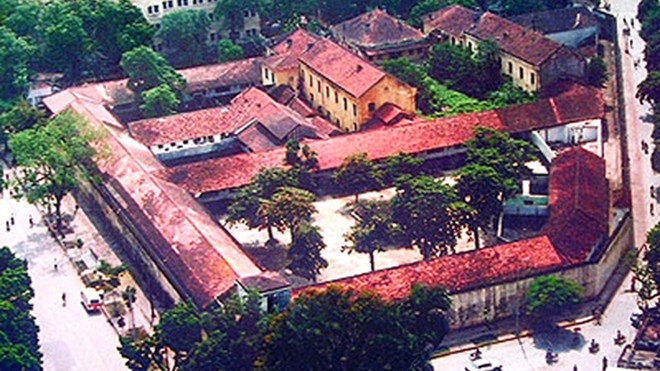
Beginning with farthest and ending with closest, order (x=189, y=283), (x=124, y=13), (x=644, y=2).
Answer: (x=644, y=2)
(x=124, y=13)
(x=189, y=283)

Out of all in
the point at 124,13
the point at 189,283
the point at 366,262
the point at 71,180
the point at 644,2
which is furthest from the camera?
the point at 644,2

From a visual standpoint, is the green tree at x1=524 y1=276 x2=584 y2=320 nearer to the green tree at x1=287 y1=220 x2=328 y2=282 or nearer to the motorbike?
the motorbike

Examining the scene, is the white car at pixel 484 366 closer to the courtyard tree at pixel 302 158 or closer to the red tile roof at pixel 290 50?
the courtyard tree at pixel 302 158

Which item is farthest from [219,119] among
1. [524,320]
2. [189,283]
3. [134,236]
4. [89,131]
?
[524,320]

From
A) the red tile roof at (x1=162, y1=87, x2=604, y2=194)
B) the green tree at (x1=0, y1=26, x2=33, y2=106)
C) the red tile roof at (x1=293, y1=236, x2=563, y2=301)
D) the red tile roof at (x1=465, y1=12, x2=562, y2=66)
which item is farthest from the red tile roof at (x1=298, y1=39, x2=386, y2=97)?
the red tile roof at (x1=293, y1=236, x2=563, y2=301)

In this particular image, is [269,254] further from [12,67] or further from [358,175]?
[12,67]

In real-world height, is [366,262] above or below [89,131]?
below

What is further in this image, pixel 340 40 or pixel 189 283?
pixel 340 40

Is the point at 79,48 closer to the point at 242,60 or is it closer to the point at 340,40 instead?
the point at 242,60
